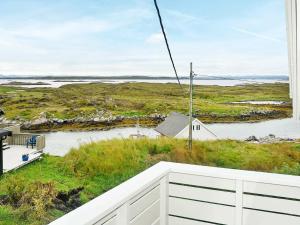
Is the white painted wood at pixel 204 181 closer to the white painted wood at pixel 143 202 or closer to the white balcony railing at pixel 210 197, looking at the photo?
the white balcony railing at pixel 210 197

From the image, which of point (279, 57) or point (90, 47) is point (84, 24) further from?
point (279, 57)

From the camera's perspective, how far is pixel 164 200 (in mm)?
1275

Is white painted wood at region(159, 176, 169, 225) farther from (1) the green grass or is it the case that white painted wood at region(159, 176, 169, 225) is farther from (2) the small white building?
(1) the green grass

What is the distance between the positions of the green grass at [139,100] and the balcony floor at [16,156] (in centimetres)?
99

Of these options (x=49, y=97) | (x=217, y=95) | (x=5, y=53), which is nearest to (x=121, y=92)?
(x=49, y=97)

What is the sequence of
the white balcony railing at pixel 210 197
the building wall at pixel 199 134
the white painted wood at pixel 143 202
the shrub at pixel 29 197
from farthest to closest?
the building wall at pixel 199 134, the shrub at pixel 29 197, the white balcony railing at pixel 210 197, the white painted wood at pixel 143 202

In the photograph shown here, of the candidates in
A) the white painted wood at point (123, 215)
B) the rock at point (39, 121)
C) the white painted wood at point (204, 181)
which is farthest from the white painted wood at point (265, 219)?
the rock at point (39, 121)

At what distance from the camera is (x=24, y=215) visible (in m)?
6.05

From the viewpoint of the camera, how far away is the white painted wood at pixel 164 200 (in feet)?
4.14

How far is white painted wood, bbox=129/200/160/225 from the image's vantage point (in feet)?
3.56

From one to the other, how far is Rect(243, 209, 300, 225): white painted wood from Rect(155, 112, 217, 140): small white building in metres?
7.35

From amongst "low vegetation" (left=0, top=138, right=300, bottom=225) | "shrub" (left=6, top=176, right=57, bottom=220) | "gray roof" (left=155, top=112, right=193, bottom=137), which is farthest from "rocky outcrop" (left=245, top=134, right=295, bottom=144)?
"shrub" (left=6, top=176, right=57, bottom=220)

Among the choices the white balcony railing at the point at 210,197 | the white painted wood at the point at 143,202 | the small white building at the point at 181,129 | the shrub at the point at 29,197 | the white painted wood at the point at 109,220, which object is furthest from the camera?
A: the small white building at the point at 181,129

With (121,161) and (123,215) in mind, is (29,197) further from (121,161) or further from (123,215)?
(123,215)
